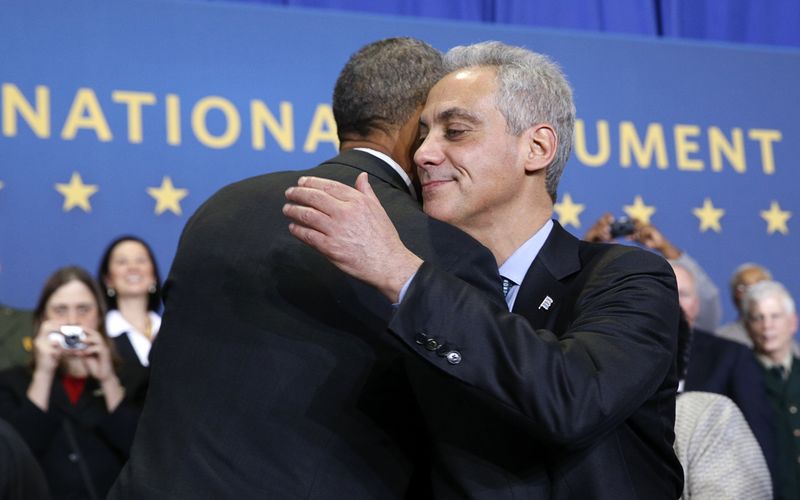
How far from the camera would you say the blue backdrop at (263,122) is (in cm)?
456

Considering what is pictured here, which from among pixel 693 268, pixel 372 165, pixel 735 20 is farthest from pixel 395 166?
pixel 735 20

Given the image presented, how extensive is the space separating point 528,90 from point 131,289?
254 centimetres

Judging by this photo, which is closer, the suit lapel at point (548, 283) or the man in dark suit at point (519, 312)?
the man in dark suit at point (519, 312)

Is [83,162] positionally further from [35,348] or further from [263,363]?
[263,363]

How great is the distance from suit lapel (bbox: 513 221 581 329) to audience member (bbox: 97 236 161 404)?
2415 millimetres

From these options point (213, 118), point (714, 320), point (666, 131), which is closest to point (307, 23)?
point (213, 118)

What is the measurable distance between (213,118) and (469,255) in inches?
132

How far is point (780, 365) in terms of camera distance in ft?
14.1

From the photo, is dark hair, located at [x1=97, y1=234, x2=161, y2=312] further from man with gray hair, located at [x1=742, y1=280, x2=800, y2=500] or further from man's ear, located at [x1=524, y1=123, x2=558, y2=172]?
man's ear, located at [x1=524, y1=123, x2=558, y2=172]

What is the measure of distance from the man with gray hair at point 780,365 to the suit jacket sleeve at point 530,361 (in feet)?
8.70

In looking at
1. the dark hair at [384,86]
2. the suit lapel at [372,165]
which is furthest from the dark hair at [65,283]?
the suit lapel at [372,165]

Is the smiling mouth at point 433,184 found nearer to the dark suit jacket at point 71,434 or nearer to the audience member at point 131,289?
the dark suit jacket at point 71,434

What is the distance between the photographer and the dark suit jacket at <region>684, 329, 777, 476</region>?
400cm

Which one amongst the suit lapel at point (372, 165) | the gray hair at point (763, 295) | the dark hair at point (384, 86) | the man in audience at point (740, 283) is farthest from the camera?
the man in audience at point (740, 283)
